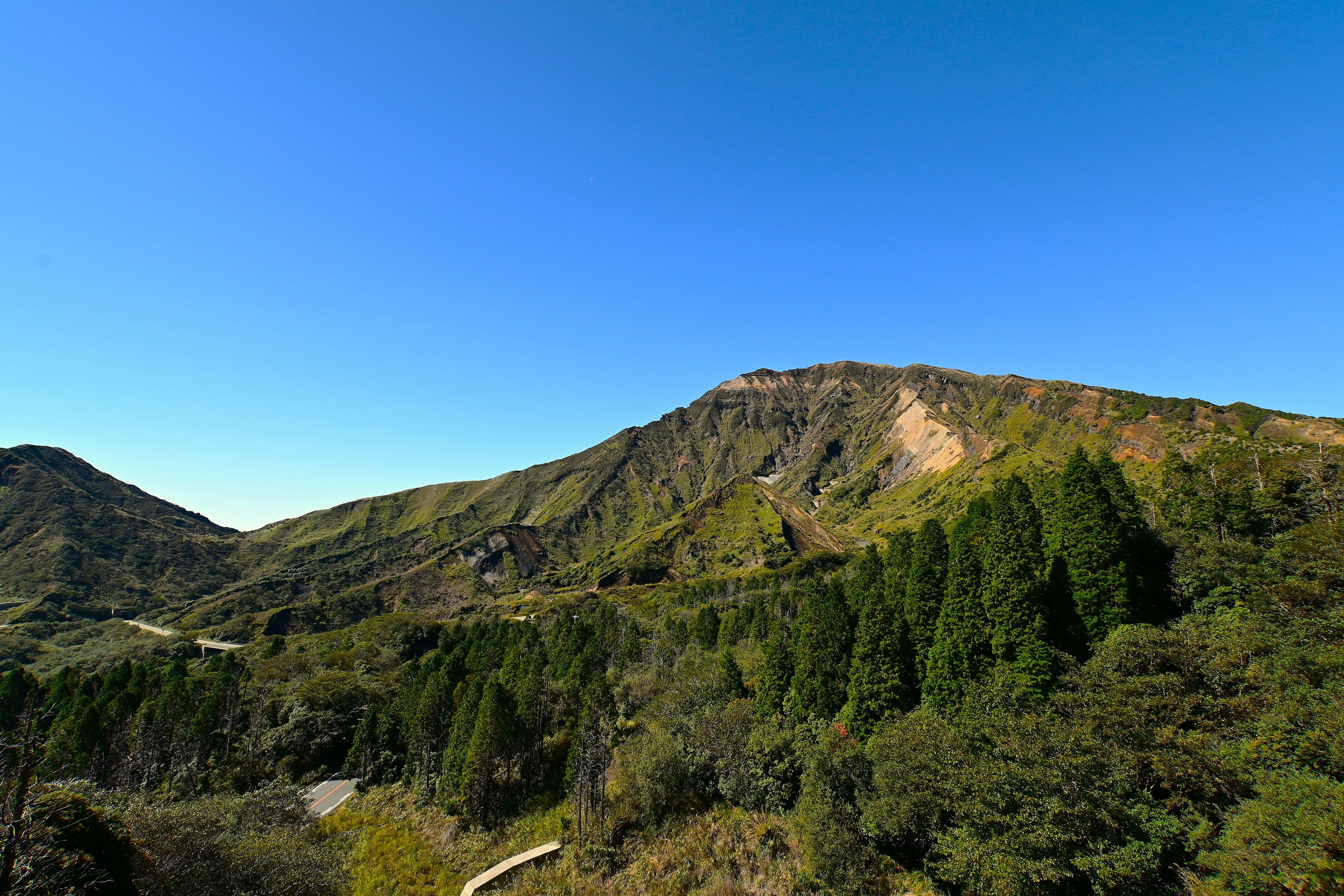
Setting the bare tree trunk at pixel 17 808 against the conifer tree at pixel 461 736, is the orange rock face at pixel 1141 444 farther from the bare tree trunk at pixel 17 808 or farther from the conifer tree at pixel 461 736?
the bare tree trunk at pixel 17 808

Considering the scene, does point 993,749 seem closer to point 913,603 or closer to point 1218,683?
point 1218,683

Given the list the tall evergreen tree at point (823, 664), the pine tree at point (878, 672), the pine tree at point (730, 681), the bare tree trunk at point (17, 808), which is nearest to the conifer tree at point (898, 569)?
the pine tree at point (878, 672)

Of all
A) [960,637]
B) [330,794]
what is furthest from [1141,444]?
[330,794]

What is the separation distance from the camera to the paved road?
4609 cm

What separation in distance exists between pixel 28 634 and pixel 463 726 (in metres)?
161

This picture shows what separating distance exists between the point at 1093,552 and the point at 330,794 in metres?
70.2

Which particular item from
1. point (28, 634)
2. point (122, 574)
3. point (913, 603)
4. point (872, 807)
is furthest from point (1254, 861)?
point (122, 574)

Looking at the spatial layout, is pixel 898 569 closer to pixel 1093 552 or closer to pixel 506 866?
pixel 1093 552

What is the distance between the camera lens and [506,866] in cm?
3388

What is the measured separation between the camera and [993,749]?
24.8 meters

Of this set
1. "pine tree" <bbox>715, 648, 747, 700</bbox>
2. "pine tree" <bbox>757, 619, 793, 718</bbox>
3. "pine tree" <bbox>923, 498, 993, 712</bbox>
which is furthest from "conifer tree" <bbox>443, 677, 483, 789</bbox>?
"pine tree" <bbox>923, 498, 993, 712</bbox>

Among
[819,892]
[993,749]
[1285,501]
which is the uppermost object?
[1285,501]

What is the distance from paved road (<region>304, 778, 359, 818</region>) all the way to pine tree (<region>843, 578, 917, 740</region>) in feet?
142

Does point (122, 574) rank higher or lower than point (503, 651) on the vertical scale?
higher
